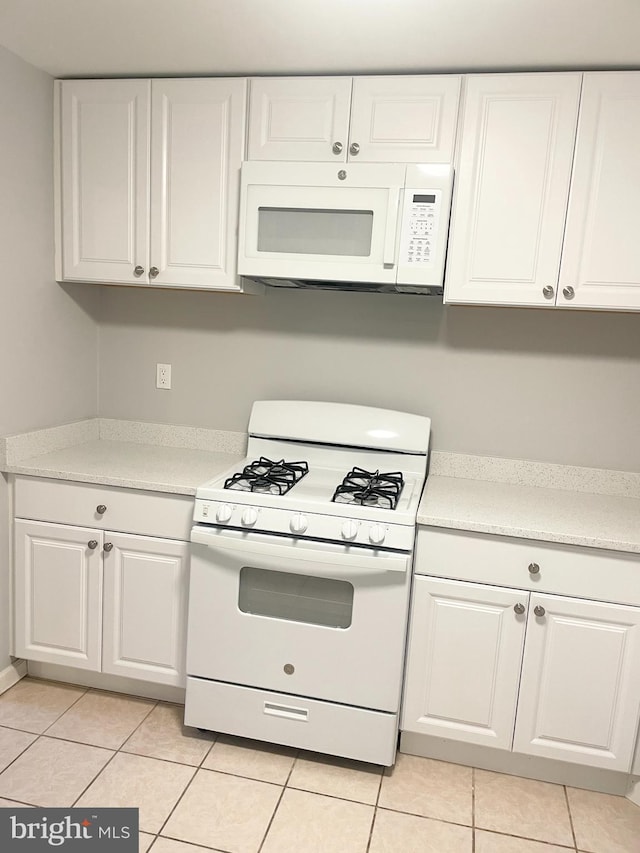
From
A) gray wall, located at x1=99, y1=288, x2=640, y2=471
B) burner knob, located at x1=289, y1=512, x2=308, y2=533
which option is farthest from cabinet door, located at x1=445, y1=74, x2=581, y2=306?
burner knob, located at x1=289, y1=512, x2=308, y2=533

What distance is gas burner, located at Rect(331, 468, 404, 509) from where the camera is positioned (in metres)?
2.14

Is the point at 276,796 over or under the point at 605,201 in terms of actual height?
under

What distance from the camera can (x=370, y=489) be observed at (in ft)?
7.18

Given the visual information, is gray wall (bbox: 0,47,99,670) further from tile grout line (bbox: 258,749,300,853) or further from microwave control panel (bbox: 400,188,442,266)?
microwave control panel (bbox: 400,188,442,266)

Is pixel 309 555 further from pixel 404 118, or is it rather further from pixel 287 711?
pixel 404 118

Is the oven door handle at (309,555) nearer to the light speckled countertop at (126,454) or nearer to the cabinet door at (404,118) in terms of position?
the light speckled countertop at (126,454)

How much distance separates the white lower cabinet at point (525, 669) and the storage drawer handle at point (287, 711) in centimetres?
33

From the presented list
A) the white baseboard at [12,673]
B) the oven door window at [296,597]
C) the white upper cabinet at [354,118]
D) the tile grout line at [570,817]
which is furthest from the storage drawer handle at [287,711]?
the white upper cabinet at [354,118]

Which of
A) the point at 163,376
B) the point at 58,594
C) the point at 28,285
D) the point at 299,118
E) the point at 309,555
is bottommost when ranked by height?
the point at 58,594

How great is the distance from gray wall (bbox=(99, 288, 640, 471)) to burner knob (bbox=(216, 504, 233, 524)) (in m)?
0.71

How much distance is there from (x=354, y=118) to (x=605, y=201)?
86cm

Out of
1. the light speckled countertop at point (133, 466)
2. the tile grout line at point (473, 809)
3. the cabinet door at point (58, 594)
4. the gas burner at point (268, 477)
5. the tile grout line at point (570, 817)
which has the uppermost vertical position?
the gas burner at point (268, 477)

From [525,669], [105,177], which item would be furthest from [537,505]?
[105,177]

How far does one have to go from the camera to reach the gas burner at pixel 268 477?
2.23 m
